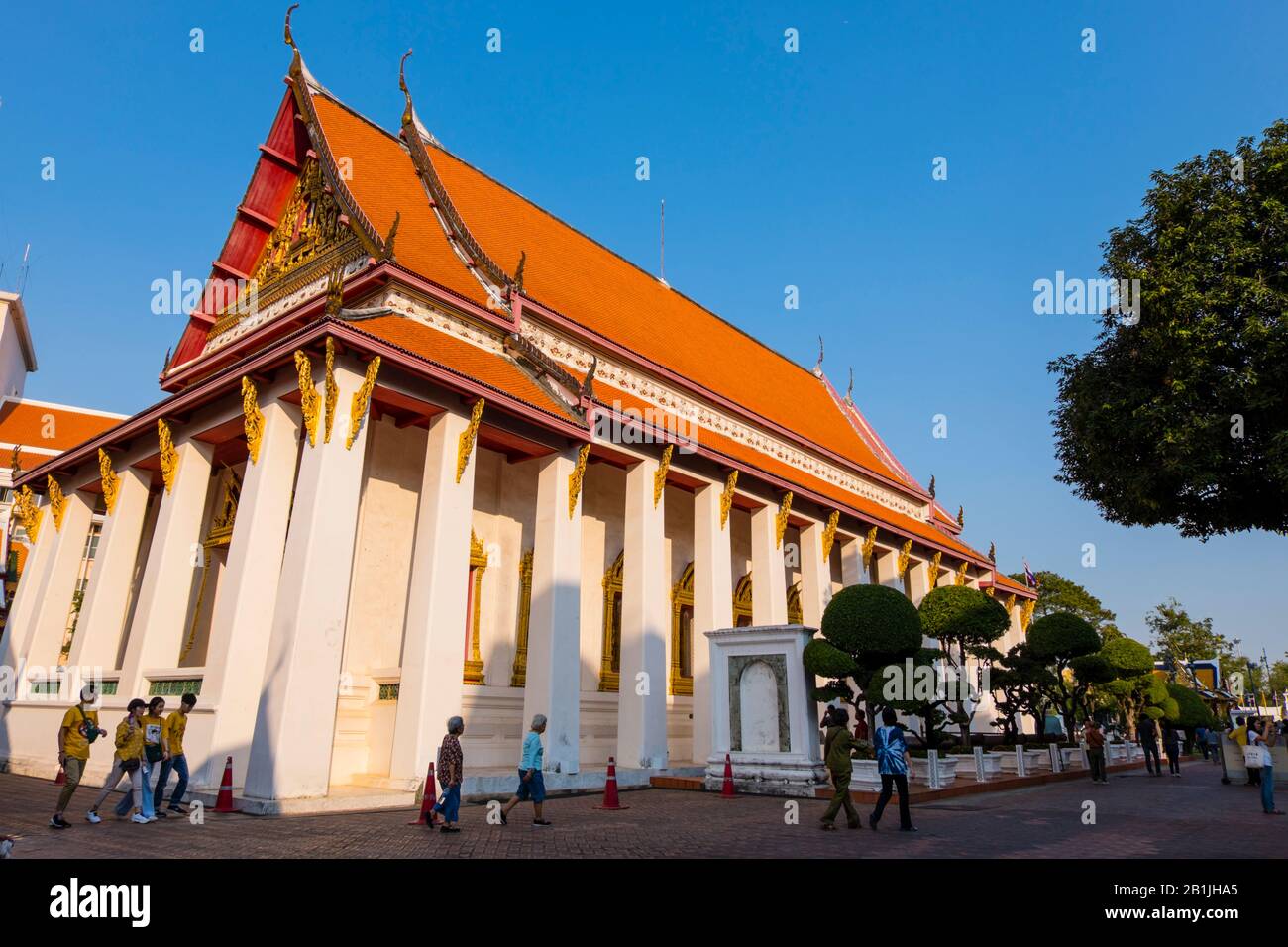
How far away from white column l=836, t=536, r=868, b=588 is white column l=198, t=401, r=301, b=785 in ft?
47.3

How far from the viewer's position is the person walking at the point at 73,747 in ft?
25.0

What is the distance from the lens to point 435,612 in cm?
1116

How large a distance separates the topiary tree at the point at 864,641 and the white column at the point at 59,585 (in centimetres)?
1397

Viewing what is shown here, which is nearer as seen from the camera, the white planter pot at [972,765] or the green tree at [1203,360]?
the green tree at [1203,360]

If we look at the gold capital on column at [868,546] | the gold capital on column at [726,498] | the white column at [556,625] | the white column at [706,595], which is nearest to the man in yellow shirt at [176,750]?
the white column at [556,625]

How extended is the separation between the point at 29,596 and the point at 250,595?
8918 mm

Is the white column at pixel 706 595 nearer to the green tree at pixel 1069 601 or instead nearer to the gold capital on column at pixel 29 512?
the gold capital on column at pixel 29 512

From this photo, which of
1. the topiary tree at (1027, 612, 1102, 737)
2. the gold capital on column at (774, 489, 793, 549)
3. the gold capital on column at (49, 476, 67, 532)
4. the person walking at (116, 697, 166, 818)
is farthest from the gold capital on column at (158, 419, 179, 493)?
the topiary tree at (1027, 612, 1102, 737)

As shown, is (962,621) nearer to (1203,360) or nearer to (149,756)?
(1203,360)

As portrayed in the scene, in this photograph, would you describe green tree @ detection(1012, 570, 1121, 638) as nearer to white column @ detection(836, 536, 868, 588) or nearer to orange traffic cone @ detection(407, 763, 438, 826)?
white column @ detection(836, 536, 868, 588)

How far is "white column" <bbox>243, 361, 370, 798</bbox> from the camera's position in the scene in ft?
31.2

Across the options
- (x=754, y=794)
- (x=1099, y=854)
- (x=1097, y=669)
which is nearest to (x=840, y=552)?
(x=1097, y=669)

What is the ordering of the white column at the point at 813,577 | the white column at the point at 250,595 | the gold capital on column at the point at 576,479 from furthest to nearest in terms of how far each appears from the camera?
1. the white column at the point at 813,577
2. the gold capital on column at the point at 576,479
3. the white column at the point at 250,595

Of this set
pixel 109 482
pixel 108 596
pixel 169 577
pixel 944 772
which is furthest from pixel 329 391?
pixel 944 772
